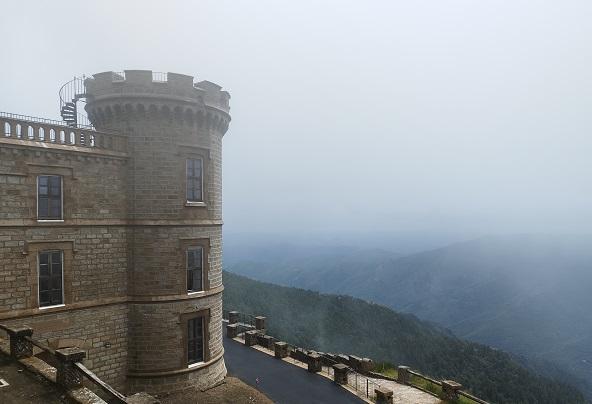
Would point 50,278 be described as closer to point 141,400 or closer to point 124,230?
point 124,230

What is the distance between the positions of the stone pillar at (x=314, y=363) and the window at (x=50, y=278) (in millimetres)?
13027

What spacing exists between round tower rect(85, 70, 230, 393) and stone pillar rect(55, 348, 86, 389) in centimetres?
711

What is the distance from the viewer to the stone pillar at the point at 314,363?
23.6m

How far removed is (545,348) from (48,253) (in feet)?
725

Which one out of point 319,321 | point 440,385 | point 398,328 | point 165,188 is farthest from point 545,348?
point 165,188

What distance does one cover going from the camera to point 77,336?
17703 mm

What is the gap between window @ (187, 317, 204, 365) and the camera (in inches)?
792

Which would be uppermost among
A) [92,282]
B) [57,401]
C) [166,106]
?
[166,106]

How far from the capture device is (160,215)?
19.4 m

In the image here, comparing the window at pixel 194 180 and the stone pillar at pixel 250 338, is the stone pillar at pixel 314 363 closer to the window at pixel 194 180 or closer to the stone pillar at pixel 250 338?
the stone pillar at pixel 250 338

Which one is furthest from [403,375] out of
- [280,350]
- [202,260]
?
[202,260]

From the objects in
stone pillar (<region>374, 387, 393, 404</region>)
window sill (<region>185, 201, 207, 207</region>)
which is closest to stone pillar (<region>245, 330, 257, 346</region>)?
stone pillar (<region>374, 387, 393, 404</region>)

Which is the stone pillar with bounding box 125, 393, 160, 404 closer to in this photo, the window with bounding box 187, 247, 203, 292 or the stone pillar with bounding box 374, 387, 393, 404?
the window with bounding box 187, 247, 203, 292

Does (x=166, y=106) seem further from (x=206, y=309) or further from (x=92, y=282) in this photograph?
(x=206, y=309)
